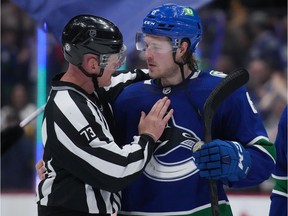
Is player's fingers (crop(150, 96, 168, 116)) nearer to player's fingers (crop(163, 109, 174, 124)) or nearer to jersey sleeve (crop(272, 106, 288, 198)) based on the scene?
player's fingers (crop(163, 109, 174, 124))

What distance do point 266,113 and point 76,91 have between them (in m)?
3.37

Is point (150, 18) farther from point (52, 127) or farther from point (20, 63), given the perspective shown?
point (20, 63)

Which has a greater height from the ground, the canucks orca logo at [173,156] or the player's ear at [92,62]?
the player's ear at [92,62]

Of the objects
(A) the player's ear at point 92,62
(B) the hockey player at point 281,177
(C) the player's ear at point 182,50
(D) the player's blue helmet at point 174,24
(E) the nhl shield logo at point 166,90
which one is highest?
(D) the player's blue helmet at point 174,24

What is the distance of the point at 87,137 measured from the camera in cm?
261

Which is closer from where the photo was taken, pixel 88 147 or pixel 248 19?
pixel 88 147

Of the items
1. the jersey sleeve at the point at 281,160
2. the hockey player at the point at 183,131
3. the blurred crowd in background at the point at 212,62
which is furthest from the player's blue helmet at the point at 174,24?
the blurred crowd in background at the point at 212,62

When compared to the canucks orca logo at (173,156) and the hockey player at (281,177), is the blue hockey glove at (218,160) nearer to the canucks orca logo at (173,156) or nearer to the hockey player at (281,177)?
the canucks orca logo at (173,156)

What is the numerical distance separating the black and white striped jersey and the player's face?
24cm

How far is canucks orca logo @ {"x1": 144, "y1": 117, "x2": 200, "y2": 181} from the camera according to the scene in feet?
8.96

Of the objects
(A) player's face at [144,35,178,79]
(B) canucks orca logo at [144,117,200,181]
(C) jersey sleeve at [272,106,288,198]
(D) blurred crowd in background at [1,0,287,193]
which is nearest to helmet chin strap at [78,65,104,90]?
(A) player's face at [144,35,178,79]

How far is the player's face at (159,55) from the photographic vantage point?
2.76m

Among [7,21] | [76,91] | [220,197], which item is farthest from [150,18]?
[7,21]

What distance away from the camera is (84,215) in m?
2.69
